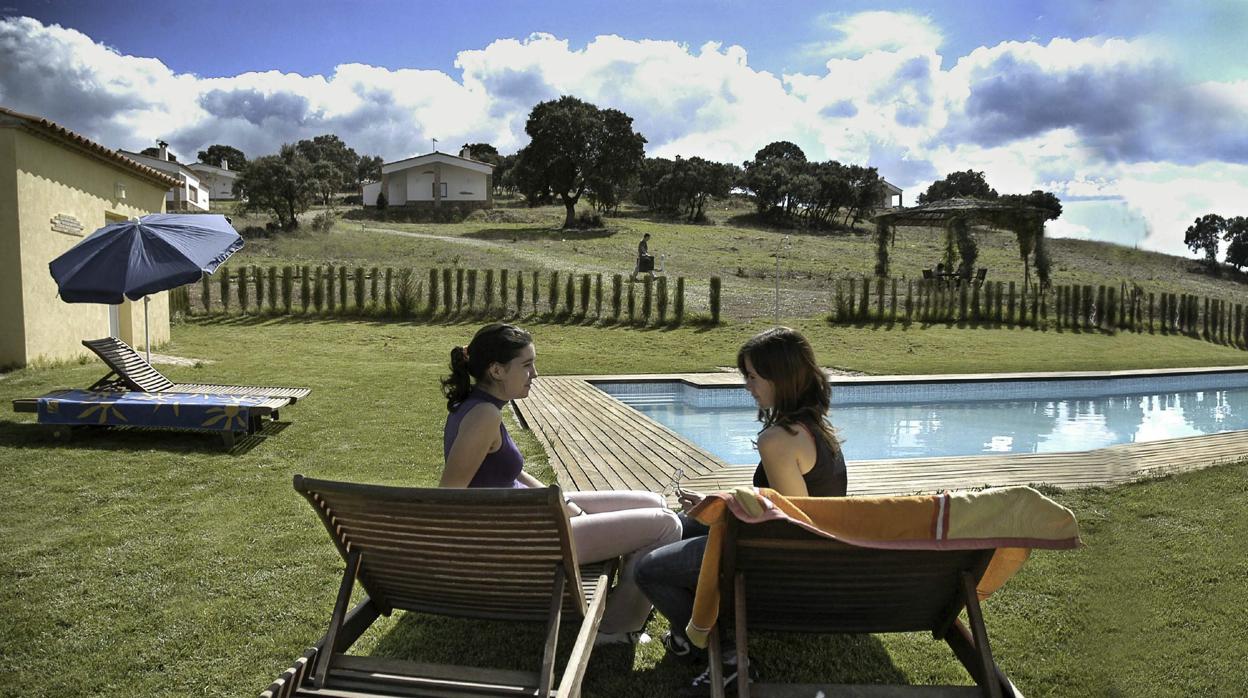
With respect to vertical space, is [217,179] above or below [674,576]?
above

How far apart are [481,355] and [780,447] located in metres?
1.09

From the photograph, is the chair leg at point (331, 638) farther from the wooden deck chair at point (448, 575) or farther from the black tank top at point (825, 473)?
the black tank top at point (825, 473)

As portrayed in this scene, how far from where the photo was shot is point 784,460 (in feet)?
8.24

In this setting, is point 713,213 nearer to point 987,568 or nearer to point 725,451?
point 725,451

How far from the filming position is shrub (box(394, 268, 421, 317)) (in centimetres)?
1780

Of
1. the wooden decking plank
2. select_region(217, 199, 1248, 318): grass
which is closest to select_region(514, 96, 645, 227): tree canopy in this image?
select_region(217, 199, 1248, 318): grass

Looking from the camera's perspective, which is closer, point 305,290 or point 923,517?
point 923,517

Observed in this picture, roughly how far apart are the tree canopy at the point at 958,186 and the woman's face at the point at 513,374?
82.6 m

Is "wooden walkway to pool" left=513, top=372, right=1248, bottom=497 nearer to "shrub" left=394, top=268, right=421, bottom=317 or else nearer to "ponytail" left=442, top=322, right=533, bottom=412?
"ponytail" left=442, top=322, right=533, bottom=412

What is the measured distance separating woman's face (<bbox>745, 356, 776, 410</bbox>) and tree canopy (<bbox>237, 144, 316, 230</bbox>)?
32.8m

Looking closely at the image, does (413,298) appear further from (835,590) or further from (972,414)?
(835,590)

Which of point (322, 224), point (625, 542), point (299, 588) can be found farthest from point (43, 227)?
point (322, 224)

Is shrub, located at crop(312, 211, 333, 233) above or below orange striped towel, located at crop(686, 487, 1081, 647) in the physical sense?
above

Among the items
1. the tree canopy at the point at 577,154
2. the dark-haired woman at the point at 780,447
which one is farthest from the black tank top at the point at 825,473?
the tree canopy at the point at 577,154
